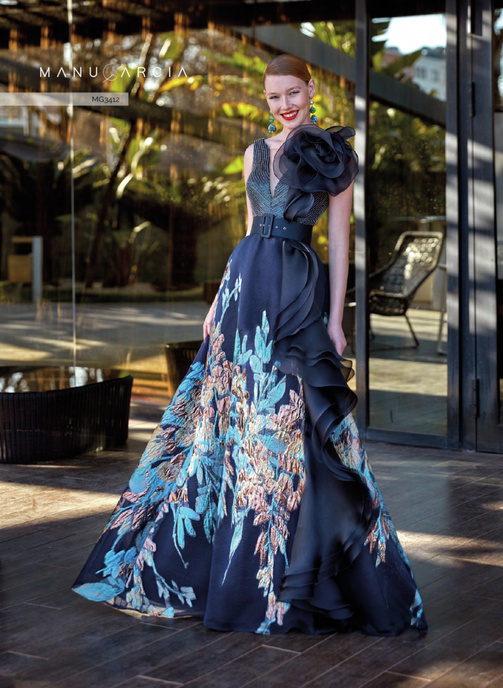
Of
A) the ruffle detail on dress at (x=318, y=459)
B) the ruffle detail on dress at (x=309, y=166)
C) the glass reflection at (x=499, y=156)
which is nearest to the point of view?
the ruffle detail on dress at (x=318, y=459)

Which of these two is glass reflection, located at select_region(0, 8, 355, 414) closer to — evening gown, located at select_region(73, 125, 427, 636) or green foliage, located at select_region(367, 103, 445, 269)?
green foliage, located at select_region(367, 103, 445, 269)

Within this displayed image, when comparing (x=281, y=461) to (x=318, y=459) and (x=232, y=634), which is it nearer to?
(x=318, y=459)

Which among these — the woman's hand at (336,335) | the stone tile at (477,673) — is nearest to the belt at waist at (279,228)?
the woman's hand at (336,335)

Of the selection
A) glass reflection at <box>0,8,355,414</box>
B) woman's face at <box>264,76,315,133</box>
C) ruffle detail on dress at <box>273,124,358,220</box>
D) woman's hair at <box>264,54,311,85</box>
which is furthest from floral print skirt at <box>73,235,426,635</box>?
glass reflection at <box>0,8,355,414</box>

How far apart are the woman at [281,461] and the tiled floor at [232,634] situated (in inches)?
3.6

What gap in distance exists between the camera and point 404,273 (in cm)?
554

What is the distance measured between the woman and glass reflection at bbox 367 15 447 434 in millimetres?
2692

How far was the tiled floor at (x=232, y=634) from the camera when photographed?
235cm

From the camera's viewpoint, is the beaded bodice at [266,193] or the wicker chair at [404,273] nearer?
the beaded bodice at [266,193]

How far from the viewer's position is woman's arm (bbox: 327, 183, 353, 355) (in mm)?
2768

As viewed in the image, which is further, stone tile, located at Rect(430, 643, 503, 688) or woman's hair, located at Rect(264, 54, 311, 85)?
woman's hair, located at Rect(264, 54, 311, 85)

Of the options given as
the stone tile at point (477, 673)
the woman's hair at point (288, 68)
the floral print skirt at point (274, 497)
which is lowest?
the stone tile at point (477, 673)

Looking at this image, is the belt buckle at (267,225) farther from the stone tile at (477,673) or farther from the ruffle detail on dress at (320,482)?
the stone tile at (477,673)

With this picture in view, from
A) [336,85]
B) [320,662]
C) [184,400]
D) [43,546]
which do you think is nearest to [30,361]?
[336,85]
